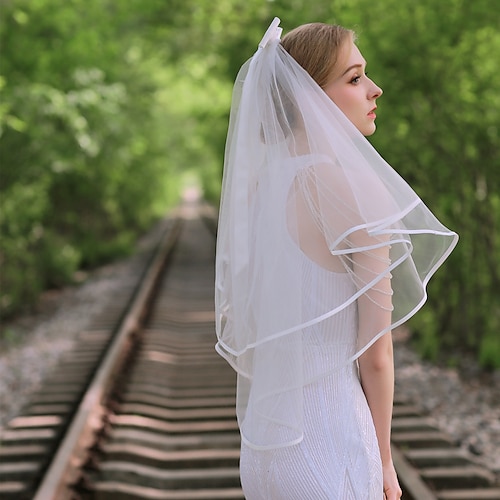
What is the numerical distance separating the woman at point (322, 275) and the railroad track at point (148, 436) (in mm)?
2488

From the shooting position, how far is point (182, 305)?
11539 millimetres

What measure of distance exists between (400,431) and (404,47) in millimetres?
3244

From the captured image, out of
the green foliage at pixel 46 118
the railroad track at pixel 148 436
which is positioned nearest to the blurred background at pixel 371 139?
the green foliage at pixel 46 118

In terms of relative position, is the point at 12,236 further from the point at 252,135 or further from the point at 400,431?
the point at 252,135

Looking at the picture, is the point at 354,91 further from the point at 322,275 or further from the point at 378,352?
the point at 378,352

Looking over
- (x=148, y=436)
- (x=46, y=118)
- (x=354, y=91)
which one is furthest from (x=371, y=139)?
(x=354, y=91)

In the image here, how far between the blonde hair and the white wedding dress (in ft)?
1.50

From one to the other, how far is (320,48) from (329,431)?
2.85 ft

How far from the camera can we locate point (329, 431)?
1781 millimetres

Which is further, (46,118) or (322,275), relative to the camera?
(46,118)

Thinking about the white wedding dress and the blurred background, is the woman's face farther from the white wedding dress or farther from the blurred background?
the blurred background

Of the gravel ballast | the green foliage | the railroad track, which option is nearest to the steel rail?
the railroad track

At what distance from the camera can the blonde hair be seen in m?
1.90

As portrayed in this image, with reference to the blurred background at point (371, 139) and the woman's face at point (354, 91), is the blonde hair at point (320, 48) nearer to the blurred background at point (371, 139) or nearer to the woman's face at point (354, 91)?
the woman's face at point (354, 91)
